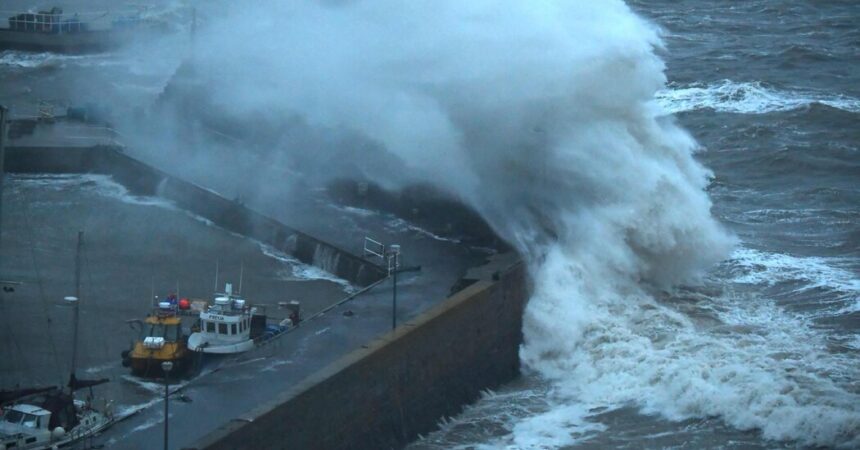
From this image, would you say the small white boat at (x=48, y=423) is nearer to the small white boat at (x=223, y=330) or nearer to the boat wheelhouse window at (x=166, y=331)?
the boat wheelhouse window at (x=166, y=331)

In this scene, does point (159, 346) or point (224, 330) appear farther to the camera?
point (224, 330)

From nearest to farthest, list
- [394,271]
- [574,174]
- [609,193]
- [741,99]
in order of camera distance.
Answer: [394,271] → [609,193] → [574,174] → [741,99]

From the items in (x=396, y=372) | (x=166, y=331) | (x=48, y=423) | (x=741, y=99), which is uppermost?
(x=741, y=99)

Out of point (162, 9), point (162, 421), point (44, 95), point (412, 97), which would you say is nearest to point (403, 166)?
point (412, 97)

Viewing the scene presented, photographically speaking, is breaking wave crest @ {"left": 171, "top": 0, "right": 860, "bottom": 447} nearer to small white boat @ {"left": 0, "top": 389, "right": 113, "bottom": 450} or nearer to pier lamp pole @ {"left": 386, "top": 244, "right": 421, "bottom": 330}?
pier lamp pole @ {"left": 386, "top": 244, "right": 421, "bottom": 330}

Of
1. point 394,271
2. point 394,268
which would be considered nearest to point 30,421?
point 394,271

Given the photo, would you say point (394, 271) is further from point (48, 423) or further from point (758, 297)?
point (758, 297)

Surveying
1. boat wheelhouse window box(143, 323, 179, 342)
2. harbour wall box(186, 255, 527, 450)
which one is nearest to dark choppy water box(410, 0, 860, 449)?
harbour wall box(186, 255, 527, 450)
